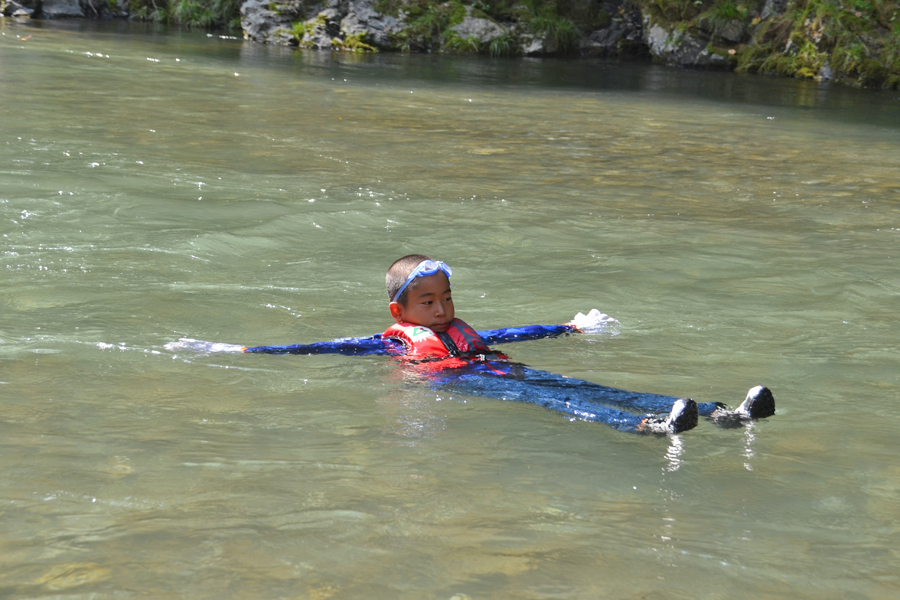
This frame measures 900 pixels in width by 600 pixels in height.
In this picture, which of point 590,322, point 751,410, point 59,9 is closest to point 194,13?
point 59,9

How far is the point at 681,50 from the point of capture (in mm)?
27203

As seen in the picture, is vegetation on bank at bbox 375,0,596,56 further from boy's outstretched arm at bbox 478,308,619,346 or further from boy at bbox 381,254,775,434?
boy at bbox 381,254,775,434

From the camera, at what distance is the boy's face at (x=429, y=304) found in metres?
5.01

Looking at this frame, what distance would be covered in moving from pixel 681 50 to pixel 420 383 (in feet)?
80.9

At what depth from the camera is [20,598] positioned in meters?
2.59

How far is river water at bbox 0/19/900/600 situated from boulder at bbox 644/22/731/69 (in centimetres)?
1390

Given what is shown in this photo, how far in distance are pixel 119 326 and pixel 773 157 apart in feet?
31.0

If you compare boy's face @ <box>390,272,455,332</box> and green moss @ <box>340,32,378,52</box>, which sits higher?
green moss @ <box>340,32,378,52</box>

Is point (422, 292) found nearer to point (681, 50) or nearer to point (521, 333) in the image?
point (521, 333)

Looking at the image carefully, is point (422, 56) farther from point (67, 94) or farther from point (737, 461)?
point (737, 461)

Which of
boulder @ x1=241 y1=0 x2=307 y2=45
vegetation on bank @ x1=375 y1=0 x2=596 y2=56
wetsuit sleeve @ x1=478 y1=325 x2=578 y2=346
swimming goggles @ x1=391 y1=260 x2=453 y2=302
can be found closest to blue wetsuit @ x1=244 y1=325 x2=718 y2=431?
wetsuit sleeve @ x1=478 y1=325 x2=578 y2=346

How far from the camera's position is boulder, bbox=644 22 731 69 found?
87.3ft

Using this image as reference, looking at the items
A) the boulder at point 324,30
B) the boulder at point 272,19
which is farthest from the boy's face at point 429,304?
the boulder at point 272,19

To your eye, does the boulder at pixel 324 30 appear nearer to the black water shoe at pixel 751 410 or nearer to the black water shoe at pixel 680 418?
the black water shoe at pixel 751 410
